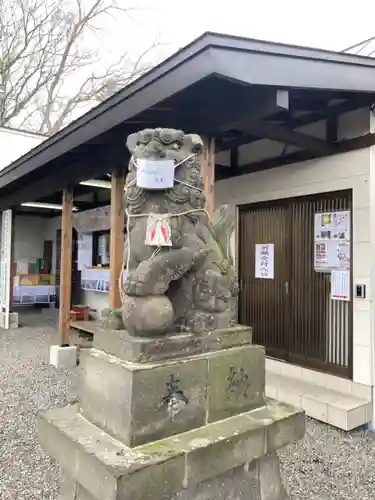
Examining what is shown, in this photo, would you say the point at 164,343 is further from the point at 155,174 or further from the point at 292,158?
the point at 292,158

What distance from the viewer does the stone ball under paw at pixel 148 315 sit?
1.50 metres

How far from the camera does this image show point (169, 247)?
5.27ft

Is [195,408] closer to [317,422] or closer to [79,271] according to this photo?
[317,422]

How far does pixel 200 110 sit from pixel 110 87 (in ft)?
34.8

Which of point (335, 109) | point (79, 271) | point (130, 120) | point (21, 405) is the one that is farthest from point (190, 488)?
point (79, 271)

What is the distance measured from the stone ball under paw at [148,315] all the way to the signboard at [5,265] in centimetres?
709

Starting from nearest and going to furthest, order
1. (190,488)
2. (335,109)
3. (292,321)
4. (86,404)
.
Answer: (190,488) → (86,404) → (335,109) → (292,321)

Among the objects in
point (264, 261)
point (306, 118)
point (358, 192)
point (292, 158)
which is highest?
point (306, 118)

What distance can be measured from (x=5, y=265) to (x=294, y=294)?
6094 millimetres

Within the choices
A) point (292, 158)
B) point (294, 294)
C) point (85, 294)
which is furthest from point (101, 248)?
point (292, 158)

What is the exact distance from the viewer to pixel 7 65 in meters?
12.1

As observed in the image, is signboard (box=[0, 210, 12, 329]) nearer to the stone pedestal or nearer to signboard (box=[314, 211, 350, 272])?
signboard (box=[314, 211, 350, 272])

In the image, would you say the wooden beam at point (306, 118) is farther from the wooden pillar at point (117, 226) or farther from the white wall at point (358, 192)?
the wooden pillar at point (117, 226)

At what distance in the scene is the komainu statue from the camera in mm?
1532
